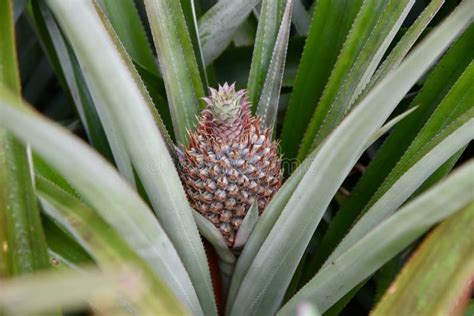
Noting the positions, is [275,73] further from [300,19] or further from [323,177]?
[300,19]

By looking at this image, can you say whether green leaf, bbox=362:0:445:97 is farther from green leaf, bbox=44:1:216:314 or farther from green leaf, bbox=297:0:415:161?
green leaf, bbox=44:1:216:314

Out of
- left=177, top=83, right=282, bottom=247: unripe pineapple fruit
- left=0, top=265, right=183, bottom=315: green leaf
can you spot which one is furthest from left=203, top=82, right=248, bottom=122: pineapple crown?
left=0, top=265, right=183, bottom=315: green leaf

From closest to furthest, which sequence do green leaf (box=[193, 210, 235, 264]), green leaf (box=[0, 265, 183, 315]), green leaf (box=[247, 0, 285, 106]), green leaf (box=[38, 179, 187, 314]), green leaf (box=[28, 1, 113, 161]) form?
green leaf (box=[0, 265, 183, 315]) → green leaf (box=[38, 179, 187, 314]) → green leaf (box=[193, 210, 235, 264]) → green leaf (box=[247, 0, 285, 106]) → green leaf (box=[28, 1, 113, 161])

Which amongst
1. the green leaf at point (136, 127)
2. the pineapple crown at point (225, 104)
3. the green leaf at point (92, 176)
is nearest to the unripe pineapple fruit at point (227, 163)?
the pineapple crown at point (225, 104)

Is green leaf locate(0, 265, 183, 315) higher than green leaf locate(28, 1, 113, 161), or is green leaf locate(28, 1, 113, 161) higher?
green leaf locate(28, 1, 113, 161)

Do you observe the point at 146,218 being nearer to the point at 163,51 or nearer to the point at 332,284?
the point at 332,284

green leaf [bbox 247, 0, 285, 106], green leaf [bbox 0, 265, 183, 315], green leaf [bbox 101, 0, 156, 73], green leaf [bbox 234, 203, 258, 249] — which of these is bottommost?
green leaf [bbox 0, 265, 183, 315]

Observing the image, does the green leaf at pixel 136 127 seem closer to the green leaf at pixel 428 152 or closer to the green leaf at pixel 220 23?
the green leaf at pixel 428 152

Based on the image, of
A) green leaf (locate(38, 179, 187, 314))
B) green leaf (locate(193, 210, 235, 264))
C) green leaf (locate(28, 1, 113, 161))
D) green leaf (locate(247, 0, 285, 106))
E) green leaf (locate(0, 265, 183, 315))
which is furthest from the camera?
green leaf (locate(28, 1, 113, 161))
